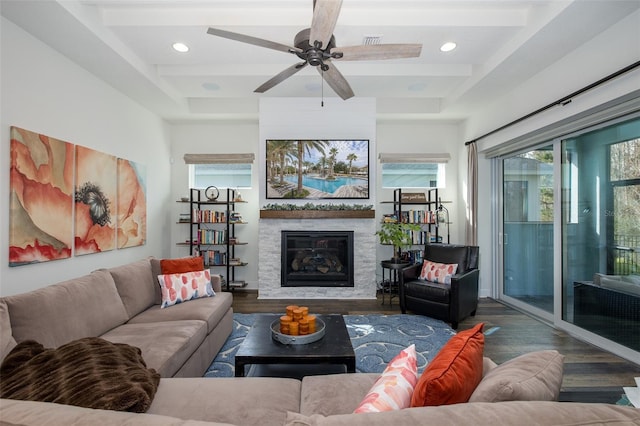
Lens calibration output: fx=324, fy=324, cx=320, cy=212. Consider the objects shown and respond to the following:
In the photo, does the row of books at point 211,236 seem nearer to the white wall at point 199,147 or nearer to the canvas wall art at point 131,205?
the white wall at point 199,147

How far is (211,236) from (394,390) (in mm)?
4850

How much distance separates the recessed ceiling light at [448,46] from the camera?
3.46 meters

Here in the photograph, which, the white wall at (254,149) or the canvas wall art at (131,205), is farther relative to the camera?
the white wall at (254,149)

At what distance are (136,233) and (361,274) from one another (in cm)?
341

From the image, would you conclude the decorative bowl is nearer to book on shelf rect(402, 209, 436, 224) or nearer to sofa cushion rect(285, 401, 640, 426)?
sofa cushion rect(285, 401, 640, 426)

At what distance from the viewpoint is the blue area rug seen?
2.82 meters

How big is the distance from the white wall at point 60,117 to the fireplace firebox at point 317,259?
2.23 m

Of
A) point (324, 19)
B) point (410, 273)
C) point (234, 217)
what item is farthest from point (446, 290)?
point (234, 217)

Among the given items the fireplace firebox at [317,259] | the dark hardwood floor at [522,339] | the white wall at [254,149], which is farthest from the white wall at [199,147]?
the dark hardwood floor at [522,339]

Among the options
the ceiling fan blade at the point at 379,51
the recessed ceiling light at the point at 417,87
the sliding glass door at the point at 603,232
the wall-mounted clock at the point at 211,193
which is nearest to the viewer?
the ceiling fan blade at the point at 379,51

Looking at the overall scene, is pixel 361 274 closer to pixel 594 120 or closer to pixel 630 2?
pixel 594 120

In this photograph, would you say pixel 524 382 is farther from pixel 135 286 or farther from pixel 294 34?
pixel 294 34

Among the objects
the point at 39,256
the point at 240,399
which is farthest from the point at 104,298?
the point at 240,399

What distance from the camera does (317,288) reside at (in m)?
5.09
